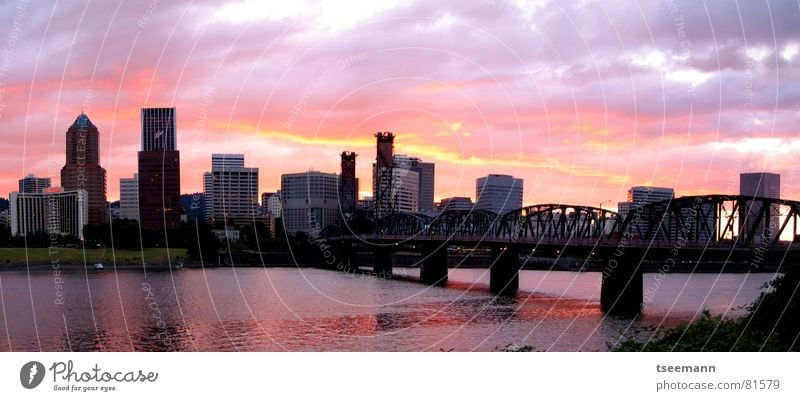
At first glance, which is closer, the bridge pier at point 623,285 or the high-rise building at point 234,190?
the bridge pier at point 623,285

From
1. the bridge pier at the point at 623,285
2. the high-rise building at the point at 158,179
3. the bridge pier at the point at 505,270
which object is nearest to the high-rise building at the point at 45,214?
the high-rise building at the point at 158,179

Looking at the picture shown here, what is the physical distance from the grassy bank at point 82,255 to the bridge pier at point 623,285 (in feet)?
176

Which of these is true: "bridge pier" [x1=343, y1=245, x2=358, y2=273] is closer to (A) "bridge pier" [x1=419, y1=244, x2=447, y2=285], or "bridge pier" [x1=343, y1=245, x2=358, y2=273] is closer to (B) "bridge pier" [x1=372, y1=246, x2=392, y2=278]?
(B) "bridge pier" [x1=372, y1=246, x2=392, y2=278]

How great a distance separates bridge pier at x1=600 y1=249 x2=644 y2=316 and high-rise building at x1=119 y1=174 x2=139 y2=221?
413 ft

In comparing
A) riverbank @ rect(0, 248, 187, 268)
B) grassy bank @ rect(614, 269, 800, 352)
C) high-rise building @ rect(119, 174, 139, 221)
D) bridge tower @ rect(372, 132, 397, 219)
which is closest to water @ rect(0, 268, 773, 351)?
grassy bank @ rect(614, 269, 800, 352)

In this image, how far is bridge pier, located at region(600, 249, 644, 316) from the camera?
55.1 m

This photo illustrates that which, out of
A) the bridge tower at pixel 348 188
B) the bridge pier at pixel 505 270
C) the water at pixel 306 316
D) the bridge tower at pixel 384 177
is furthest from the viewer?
the bridge tower at pixel 348 188

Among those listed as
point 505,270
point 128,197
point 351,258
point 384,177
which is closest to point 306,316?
point 505,270

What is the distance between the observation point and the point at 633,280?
5697 cm

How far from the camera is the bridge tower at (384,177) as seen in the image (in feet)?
398

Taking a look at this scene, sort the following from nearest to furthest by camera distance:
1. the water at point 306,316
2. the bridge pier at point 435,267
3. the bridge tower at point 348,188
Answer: the water at point 306,316
the bridge pier at point 435,267
the bridge tower at point 348,188

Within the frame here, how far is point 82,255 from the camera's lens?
101 metres

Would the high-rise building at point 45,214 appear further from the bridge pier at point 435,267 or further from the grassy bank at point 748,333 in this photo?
the grassy bank at point 748,333
